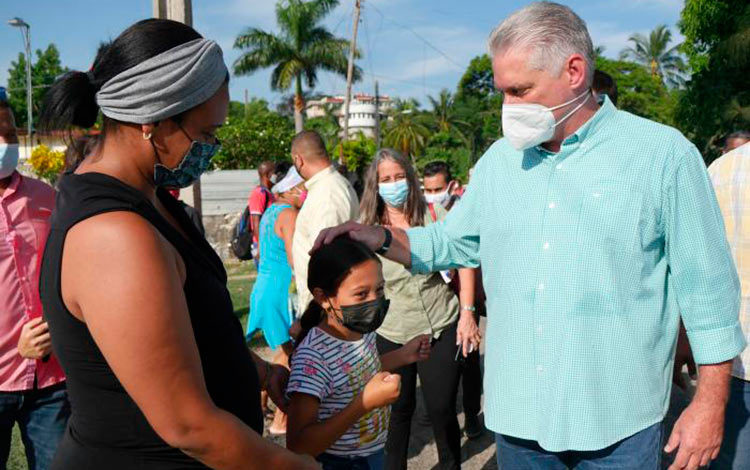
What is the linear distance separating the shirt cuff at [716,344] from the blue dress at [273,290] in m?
3.67

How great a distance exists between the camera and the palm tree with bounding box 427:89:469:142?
2709 inches

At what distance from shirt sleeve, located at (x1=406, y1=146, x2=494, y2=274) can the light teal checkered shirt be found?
1.13ft

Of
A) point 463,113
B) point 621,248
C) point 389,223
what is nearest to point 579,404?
point 621,248

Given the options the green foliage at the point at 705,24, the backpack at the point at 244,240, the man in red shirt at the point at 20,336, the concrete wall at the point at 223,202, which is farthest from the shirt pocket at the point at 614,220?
the green foliage at the point at 705,24

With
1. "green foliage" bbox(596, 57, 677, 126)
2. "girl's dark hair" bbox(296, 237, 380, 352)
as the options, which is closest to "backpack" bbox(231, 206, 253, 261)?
"girl's dark hair" bbox(296, 237, 380, 352)

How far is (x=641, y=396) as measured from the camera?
6.93ft

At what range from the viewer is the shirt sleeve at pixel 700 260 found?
2.04 m

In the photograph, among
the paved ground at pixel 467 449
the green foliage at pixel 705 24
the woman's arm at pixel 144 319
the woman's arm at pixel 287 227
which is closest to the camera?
the woman's arm at pixel 144 319

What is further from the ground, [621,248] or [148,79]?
[148,79]

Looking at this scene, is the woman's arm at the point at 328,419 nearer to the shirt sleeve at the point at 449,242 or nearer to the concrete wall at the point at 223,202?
the shirt sleeve at the point at 449,242

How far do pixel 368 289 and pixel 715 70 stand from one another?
22429 mm

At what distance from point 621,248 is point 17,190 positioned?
2534 millimetres

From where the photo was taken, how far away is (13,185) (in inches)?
116

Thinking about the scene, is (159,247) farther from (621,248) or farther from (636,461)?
(636,461)
